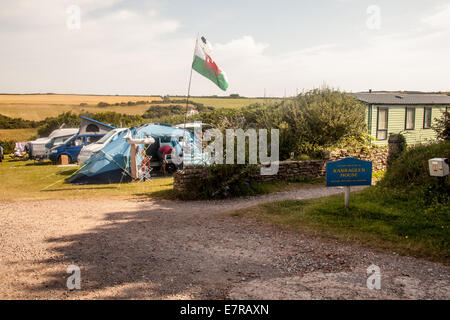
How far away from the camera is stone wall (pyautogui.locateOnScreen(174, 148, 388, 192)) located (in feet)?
33.4

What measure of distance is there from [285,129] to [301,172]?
2296mm

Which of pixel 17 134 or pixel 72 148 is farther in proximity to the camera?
pixel 17 134

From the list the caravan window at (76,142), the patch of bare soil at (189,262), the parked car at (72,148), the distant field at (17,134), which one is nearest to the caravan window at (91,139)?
the parked car at (72,148)

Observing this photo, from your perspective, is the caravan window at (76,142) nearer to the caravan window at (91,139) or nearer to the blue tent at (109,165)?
the caravan window at (91,139)

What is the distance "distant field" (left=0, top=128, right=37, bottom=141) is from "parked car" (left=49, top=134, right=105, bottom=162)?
1278 cm

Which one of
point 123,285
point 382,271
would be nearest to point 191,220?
point 123,285

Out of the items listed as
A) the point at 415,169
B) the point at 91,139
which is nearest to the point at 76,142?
the point at 91,139

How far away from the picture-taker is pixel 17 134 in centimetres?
3259

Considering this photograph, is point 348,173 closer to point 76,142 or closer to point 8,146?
point 76,142

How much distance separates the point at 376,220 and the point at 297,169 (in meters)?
5.69

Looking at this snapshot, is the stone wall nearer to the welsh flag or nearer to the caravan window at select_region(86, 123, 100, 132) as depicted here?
the welsh flag

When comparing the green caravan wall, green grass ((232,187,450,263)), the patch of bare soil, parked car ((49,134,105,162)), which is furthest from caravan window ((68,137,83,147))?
the green caravan wall
